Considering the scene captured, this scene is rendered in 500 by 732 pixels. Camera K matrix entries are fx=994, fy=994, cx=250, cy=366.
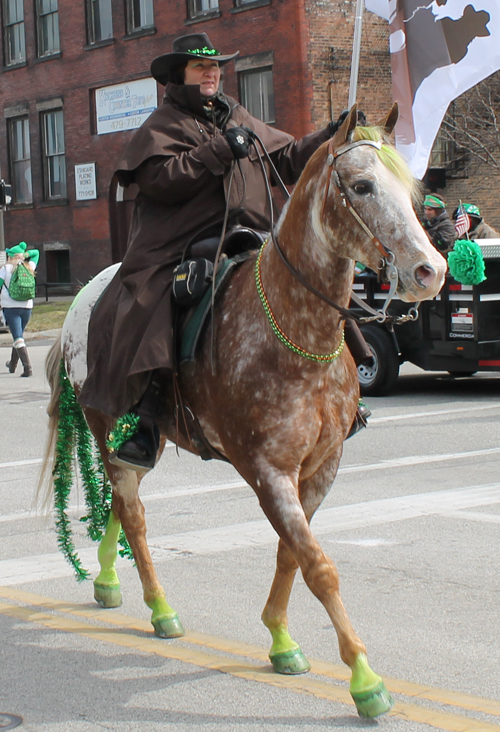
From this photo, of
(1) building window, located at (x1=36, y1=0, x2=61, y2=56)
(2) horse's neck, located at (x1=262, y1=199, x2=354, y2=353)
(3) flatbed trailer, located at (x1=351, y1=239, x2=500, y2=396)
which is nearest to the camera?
(2) horse's neck, located at (x1=262, y1=199, x2=354, y2=353)

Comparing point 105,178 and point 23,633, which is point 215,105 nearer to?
point 23,633

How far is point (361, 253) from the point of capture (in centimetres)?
368

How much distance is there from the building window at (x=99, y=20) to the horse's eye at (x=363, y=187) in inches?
1145

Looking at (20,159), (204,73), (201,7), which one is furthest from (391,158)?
(20,159)

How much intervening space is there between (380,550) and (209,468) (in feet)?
10.5

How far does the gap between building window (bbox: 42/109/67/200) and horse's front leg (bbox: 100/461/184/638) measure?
28.5 metres

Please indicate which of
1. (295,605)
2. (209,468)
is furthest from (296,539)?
(209,468)

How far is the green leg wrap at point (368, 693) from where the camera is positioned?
3629 mm

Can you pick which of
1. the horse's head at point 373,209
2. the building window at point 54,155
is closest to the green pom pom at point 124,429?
the horse's head at point 373,209

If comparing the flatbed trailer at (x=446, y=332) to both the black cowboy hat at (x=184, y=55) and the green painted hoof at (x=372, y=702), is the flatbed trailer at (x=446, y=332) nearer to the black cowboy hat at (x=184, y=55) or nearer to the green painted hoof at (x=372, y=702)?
the black cowboy hat at (x=184, y=55)

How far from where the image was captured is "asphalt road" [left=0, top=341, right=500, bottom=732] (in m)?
3.83

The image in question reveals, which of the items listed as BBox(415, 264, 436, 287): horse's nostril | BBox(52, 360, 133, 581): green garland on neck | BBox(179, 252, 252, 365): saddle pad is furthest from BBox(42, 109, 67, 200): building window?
BBox(415, 264, 436, 287): horse's nostril

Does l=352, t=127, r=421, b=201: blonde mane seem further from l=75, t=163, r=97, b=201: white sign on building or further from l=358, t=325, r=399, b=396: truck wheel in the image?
l=75, t=163, r=97, b=201: white sign on building

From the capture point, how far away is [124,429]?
15.6 feet
